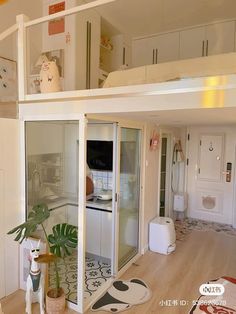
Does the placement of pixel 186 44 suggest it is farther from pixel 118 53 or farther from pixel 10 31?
pixel 10 31

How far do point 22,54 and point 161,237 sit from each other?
279 cm

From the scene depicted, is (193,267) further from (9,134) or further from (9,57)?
(9,57)

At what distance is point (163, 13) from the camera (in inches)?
141

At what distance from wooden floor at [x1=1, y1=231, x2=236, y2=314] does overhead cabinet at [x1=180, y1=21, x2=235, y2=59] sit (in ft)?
9.67

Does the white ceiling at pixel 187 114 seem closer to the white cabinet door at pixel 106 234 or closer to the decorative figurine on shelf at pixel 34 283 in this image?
the white cabinet door at pixel 106 234

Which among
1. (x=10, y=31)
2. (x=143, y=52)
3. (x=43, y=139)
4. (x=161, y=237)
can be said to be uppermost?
(x=143, y=52)

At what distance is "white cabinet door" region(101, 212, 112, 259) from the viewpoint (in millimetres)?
3027

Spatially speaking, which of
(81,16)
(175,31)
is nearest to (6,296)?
(81,16)

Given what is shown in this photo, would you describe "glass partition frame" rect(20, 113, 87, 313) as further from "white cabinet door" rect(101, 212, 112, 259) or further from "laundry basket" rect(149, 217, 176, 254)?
"laundry basket" rect(149, 217, 176, 254)

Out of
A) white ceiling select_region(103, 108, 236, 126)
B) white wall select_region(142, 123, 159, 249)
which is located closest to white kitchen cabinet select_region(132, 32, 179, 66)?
white wall select_region(142, 123, 159, 249)

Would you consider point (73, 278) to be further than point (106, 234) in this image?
No

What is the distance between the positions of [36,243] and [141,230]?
1.45 m

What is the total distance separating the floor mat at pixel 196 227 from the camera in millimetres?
4152

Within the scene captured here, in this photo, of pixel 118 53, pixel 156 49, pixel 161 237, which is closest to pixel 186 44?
pixel 156 49
